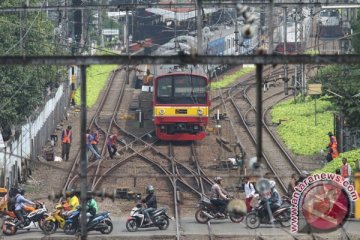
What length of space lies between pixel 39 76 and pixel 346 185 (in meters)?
13.2

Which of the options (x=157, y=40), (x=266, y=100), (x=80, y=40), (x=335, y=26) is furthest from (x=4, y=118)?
(x=335, y=26)

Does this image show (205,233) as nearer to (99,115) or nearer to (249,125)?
(249,125)

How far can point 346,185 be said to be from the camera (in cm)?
1934

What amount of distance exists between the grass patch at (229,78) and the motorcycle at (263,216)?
23351 millimetres

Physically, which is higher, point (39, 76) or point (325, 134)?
point (39, 76)

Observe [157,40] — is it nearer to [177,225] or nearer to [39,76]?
[39,76]

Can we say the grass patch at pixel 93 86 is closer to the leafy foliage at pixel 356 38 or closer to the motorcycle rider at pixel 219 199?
the leafy foliage at pixel 356 38

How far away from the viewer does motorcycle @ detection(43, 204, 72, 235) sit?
20016 mm

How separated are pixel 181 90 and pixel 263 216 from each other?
40.4 ft

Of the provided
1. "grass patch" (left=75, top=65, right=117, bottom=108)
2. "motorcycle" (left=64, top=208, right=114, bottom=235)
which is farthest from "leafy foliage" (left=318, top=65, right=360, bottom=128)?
"grass patch" (left=75, top=65, right=117, bottom=108)

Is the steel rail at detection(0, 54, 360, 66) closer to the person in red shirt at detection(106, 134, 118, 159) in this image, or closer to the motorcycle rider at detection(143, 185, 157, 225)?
the motorcycle rider at detection(143, 185, 157, 225)

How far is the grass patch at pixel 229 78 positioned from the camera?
44.8 m

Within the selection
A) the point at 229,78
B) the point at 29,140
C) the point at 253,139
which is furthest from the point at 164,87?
the point at 229,78

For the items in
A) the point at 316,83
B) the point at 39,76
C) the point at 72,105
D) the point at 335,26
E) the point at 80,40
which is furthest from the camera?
the point at 335,26
